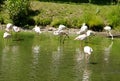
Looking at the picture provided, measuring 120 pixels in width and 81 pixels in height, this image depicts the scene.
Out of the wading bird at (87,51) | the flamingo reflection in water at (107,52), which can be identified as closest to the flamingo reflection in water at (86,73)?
the wading bird at (87,51)

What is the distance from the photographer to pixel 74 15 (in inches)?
2064

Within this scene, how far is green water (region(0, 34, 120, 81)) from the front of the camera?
24016 millimetres

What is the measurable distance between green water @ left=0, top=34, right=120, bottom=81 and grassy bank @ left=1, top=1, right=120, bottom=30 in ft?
31.2

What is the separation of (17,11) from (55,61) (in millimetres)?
22658

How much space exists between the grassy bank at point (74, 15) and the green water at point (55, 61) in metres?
9.52

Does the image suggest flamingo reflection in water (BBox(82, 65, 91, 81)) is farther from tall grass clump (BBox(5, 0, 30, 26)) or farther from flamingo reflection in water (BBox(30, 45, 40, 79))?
tall grass clump (BBox(5, 0, 30, 26))

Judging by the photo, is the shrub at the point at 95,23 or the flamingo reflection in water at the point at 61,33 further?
the shrub at the point at 95,23

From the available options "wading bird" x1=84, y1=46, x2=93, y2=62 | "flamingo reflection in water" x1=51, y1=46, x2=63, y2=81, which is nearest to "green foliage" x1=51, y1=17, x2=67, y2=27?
"flamingo reflection in water" x1=51, y1=46, x2=63, y2=81

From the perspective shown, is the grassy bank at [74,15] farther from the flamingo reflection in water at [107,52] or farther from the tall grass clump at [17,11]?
the flamingo reflection in water at [107,52]

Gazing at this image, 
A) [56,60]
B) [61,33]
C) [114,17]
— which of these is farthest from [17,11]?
[56,60]

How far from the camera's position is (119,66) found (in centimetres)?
2794

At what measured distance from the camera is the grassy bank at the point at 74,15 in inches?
1957

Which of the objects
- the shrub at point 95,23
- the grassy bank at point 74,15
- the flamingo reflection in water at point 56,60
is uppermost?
the grassy bank at point 74,15

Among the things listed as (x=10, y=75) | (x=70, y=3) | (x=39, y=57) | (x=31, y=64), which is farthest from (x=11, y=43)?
(x=70, y=3)
